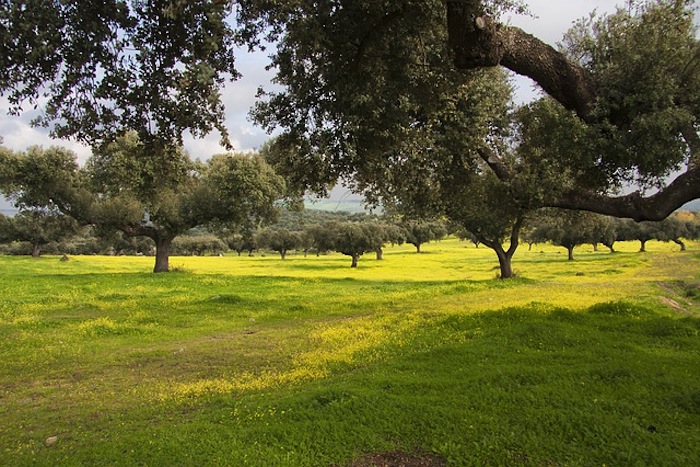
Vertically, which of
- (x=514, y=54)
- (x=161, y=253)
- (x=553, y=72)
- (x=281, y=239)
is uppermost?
(x=514, y=54)

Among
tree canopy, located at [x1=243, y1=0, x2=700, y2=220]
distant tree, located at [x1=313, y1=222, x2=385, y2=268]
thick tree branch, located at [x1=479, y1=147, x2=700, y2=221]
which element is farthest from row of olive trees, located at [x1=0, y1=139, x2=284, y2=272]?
thick tree branch, located at [x1=479, y1=147, x2=700, y2=221]

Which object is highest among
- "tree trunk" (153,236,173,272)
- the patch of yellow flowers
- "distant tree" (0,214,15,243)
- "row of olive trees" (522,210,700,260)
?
"row of olive trees" (522,210,700,260)

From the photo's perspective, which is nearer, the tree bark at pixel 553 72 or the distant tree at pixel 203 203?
the tree bark at pixel 553 72

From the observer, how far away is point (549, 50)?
27.0 ft

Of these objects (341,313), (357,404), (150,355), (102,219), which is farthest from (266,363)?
(102,219)

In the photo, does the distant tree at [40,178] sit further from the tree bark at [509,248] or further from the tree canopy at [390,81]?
the tree bark at [509,248]

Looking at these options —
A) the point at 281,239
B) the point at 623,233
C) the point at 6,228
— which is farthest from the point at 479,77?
the point at 281,239

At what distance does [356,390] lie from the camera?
6.65m

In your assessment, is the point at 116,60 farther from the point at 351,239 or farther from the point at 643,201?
the point at 351,239

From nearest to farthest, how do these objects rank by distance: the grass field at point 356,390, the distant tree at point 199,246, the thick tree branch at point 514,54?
the grass field at point 356,390 < the thick tree branch at point 514,54 < the distant tree at point 199,246

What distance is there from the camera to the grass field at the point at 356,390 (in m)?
5.05

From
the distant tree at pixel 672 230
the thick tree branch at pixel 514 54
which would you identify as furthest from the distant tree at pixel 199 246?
the thick tree branch at pixel 514 54

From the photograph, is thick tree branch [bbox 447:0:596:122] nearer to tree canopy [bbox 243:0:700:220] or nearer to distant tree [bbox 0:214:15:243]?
tree canopy [bbox 243:0:700:220]

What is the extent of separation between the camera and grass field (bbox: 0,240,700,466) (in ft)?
16.6
